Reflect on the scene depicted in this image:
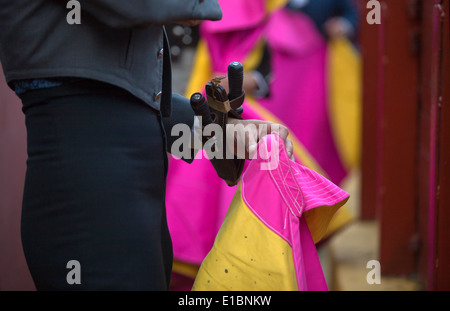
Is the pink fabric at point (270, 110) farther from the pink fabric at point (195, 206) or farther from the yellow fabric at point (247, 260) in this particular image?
the yellow fabric at point (247, 260)

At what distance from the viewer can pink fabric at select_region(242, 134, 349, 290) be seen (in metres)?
1.42

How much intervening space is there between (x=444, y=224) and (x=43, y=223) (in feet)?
4.51

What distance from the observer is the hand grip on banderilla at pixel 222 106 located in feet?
4.73

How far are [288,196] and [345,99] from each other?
141 inches

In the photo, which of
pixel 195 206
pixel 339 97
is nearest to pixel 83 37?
pixel 195 206

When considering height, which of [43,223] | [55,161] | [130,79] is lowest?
[43,223]

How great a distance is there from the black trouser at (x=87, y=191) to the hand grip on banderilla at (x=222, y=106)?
0.17 metres

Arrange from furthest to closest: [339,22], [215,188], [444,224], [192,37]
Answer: [339,22], [192,37], [215,188], [444,224]

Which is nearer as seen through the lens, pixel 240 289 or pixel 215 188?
pixel 240 289

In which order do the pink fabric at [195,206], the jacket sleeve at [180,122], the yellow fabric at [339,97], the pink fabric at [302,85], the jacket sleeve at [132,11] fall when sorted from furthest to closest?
1. the pink fabric at [302,85]
2. the yellow fabric at [339,97]
3. the pink fabric at [195,206]
4. the jacket sleeve at [180,122]
5. the jacket sleeve at [132,11]

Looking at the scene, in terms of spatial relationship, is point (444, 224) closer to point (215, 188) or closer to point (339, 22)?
point (215, 188)

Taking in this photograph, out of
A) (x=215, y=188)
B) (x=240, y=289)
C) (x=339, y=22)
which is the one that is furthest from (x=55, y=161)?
(x=339, y=22)

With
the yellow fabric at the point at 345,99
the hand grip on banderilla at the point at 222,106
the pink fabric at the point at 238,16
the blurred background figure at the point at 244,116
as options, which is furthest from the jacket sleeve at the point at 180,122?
the yellow fabric at the point at 345,99

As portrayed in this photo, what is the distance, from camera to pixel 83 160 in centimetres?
128
